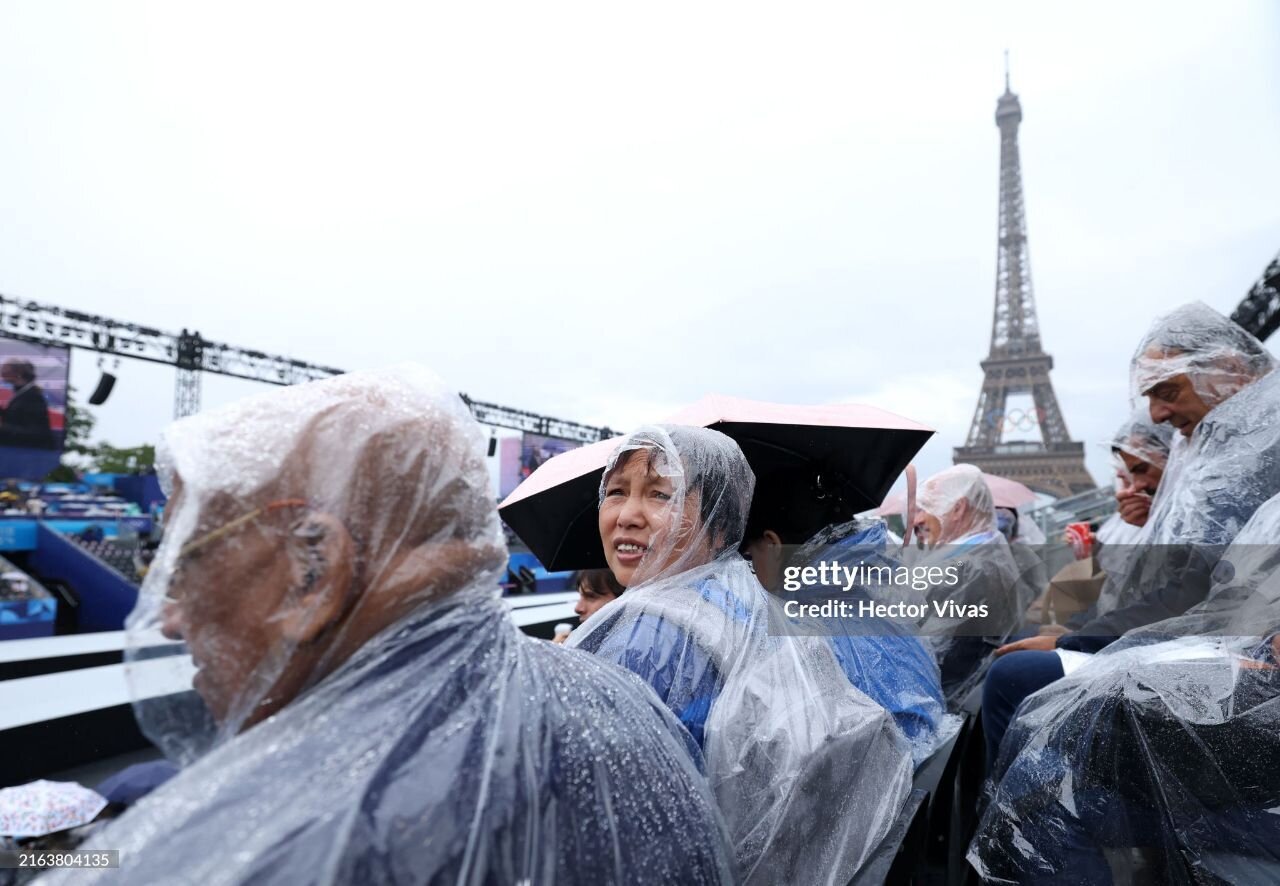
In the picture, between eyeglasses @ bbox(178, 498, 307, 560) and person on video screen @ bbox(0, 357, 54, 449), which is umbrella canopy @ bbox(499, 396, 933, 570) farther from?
person on video screen @ bbox(0, 357, 54, 449)

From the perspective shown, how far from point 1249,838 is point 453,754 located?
4.86 ft

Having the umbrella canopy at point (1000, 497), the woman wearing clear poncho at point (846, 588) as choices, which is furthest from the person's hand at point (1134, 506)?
the umbrella canopy at point (1000, 497)

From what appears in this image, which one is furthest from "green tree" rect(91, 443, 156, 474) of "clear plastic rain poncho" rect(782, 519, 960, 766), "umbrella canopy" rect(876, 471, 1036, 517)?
"clear plastic rain poncho" rect(782, 519, 960, 766)

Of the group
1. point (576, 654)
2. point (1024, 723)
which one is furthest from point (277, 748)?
point (1024, 723)

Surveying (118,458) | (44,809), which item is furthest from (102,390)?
(118,458)

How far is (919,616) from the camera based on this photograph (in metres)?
2.45

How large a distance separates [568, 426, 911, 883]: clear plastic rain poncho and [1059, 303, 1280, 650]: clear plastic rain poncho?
1003mm

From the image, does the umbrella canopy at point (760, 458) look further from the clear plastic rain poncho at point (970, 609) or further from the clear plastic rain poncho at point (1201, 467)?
the clear plastic rain poncho at point (1201, 467)

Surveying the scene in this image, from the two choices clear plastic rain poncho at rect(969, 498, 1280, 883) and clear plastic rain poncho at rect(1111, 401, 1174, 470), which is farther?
clear plastic rain poncho at rect(1111, 401, 1174, 470)

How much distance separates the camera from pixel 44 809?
1.81 meters

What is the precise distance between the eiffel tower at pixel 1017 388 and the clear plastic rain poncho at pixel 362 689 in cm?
2216

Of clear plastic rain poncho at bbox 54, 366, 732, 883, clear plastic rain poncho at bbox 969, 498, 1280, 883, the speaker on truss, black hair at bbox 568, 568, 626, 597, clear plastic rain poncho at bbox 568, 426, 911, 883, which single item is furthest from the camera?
the speaker on truss

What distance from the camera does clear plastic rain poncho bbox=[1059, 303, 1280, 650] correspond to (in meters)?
1.72

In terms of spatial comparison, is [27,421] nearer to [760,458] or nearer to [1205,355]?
[760,458]
